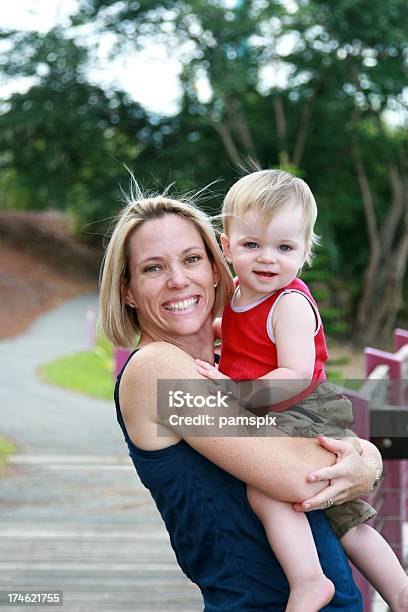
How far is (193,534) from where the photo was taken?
6.12 ft

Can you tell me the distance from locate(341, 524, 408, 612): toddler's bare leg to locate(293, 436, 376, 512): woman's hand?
143 millimetres

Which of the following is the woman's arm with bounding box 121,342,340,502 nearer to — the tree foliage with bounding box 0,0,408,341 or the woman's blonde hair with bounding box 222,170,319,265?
the woman's blonde hair with bounding box 222,170,319,265

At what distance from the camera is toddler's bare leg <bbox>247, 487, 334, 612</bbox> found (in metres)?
1.78

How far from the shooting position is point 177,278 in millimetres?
1904

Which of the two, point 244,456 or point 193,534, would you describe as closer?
point 244,456

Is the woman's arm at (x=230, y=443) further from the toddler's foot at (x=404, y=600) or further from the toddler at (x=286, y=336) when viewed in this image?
the toddler's foot at (x=404, y=600)

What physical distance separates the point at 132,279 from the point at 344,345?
61.5 feet

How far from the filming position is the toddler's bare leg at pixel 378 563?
1966 mm

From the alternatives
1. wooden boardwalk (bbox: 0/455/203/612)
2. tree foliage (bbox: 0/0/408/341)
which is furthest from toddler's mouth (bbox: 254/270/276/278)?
tree foliage (bbox: 0/0/408/341)

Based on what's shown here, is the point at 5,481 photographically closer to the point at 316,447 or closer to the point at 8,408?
the point at 8,408

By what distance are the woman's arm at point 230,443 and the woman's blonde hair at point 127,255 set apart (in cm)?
20

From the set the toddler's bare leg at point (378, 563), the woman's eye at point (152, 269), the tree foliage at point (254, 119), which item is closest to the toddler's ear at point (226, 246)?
the woman's eye at point (152, 269)

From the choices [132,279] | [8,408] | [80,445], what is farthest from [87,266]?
[132,279]

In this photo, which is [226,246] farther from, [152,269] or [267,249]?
[152,269]
